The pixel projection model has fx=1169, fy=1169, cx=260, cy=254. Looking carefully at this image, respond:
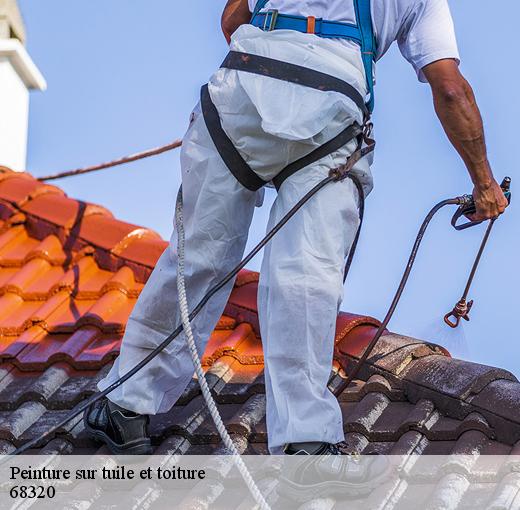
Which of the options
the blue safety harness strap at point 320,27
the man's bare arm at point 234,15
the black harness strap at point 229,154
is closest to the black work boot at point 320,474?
the black harness strap at point 229,154

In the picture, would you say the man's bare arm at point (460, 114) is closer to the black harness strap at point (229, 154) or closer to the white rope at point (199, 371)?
the black harness strap at point (229, 154)

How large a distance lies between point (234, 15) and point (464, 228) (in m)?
1.12

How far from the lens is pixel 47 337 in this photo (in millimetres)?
4809

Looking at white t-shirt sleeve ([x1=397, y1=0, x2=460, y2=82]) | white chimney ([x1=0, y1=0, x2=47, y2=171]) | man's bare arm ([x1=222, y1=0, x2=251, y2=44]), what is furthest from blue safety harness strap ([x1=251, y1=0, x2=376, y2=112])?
white chimney ([x1=0, y1=0, x2=47, y2=171])

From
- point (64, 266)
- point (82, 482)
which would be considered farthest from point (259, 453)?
point (64, 266)

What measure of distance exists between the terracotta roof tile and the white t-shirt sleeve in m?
1.10

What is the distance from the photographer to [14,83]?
760 cm

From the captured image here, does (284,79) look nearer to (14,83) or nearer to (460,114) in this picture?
(460,114)

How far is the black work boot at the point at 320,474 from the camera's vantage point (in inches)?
129

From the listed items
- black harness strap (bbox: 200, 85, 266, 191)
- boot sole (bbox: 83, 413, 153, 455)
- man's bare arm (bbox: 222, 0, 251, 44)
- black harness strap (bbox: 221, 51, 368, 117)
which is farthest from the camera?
man's bare arm (bbox: 222, 0, 251, 44)

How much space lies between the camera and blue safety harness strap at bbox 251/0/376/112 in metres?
3.51

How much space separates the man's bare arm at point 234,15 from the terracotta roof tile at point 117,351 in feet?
3.90

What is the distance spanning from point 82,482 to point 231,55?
1.38m

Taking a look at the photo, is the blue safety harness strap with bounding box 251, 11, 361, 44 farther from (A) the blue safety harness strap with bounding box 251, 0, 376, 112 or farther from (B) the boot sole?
(B) the boot sole
